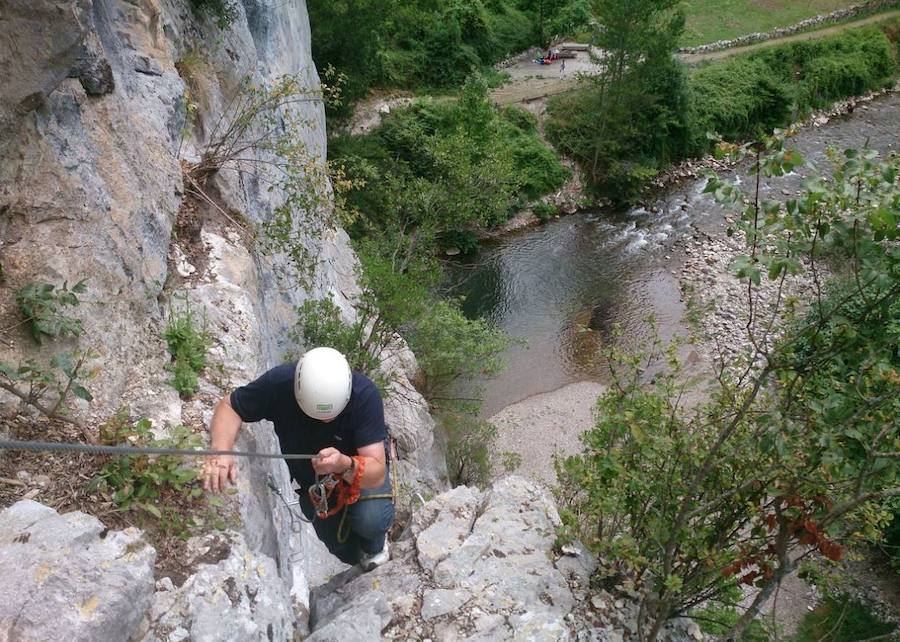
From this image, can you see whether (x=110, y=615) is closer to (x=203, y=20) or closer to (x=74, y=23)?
(x=74, y=23)

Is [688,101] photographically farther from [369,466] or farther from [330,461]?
[330,461]

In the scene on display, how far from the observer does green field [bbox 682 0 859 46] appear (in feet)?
123

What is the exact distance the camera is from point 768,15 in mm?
39781

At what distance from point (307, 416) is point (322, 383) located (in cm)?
54

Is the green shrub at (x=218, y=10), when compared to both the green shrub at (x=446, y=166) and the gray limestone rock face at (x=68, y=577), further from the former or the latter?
the gray limestone rock face at (x=68, y=577)

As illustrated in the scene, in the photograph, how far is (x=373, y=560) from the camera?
19.5 feet

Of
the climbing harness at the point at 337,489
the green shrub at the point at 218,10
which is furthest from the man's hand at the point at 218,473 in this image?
the green shrub at the point at 218,10

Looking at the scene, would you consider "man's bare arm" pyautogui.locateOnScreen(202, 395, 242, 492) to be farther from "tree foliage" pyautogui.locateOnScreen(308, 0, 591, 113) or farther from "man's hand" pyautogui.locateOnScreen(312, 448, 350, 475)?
"tree foliage" pyautogui.locateOnScreen(308, 0, 591, 113)

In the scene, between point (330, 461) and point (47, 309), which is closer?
point (330, 461)

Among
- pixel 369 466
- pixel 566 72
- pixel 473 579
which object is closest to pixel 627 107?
→ pixel 566 72

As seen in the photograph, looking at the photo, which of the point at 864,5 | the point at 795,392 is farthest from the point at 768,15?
the point at 795,392

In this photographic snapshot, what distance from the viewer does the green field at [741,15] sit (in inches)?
1479

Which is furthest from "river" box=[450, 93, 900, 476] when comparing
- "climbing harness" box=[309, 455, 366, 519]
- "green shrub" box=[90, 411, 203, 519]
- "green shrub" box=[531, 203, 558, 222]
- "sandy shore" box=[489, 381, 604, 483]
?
"green shrub" box=[90, 411, 203, 519]

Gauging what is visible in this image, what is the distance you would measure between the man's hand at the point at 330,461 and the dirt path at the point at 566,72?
26243 millimetres
